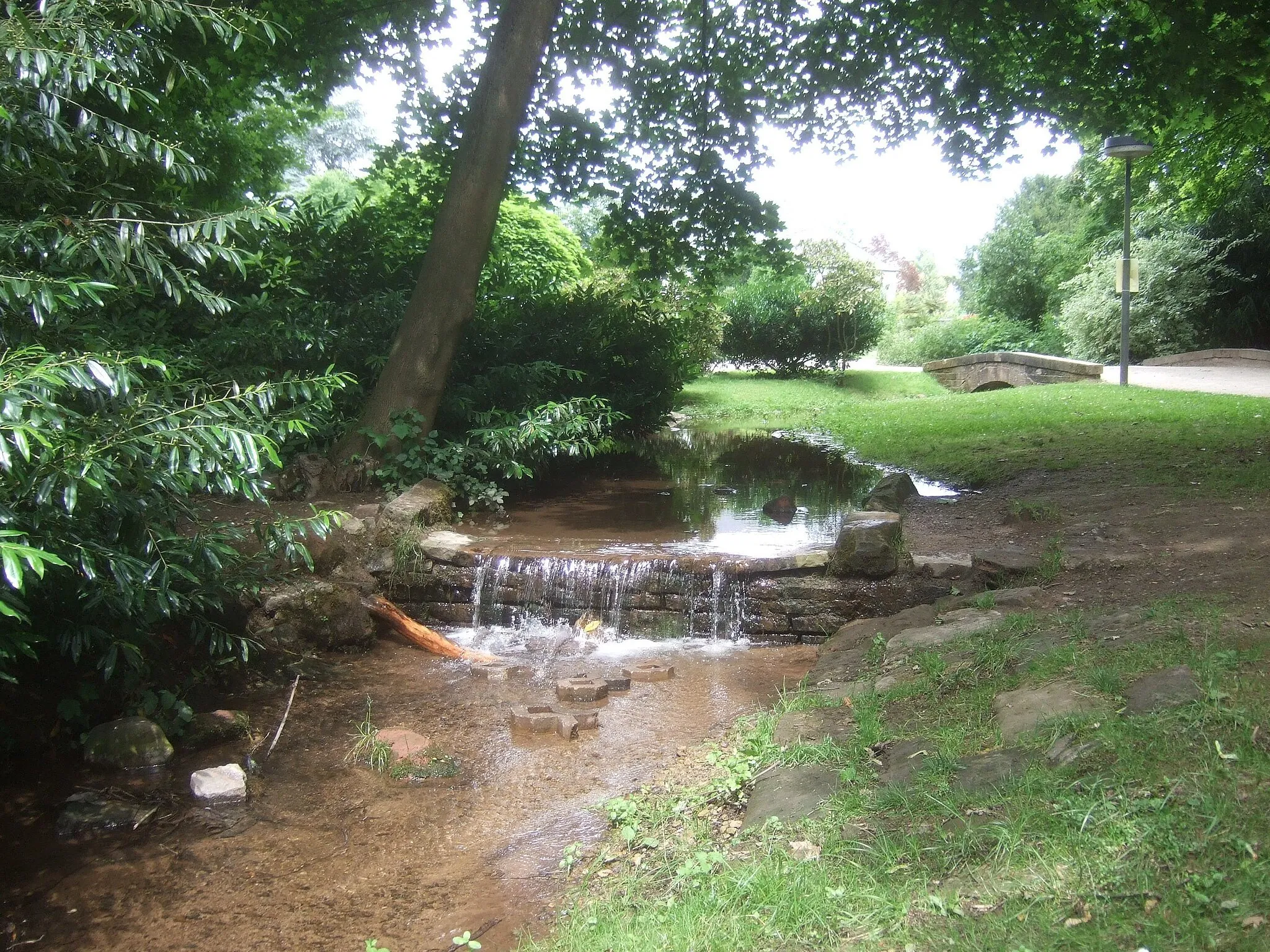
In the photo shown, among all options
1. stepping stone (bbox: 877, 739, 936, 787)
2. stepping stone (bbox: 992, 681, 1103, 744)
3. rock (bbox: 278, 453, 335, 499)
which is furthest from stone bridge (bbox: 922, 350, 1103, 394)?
stepping stone (bbox: 877, 739, 936, 787)

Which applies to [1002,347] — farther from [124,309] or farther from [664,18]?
[124,309]

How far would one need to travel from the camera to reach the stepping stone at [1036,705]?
A: 353cm

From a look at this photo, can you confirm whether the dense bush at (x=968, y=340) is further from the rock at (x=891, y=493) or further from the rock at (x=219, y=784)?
the rock at (x=219, y=784)

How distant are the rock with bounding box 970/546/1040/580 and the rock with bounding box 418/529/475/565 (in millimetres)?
3758

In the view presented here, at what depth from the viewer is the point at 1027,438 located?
39.3 ft

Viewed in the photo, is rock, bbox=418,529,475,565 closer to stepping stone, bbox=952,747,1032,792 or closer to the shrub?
the shrub

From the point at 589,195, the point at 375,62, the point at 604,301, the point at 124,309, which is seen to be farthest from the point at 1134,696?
the point at 375,62

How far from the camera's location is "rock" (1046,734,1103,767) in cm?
317

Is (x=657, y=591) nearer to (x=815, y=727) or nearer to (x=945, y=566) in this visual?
(x=945, y=566)

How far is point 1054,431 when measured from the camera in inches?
487

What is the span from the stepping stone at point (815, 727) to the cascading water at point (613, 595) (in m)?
Result: 2.38

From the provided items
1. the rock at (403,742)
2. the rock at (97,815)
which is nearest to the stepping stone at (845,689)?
the rock at (403,742)

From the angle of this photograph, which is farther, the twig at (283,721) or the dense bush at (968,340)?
the dense bush at (968,340)

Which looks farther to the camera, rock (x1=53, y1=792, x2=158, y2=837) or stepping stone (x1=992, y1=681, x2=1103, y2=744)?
rock (x1=53, y1=792, x2=158, y2=837)
